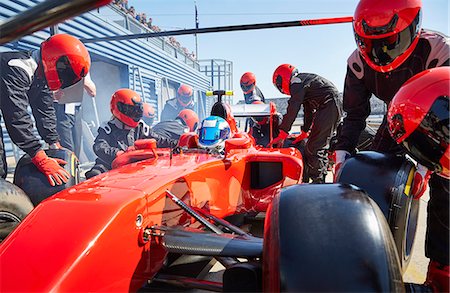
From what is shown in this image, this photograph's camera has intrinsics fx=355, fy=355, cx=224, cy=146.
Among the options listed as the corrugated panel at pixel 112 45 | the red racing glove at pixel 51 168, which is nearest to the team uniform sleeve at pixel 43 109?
the red racing glove at pixel 51 168

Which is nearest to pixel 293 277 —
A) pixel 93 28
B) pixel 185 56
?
pixel 93 28

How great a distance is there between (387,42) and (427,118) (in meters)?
A: 0.84

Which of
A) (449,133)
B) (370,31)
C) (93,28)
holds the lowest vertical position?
(449,133)

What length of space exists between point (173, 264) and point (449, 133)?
156cm

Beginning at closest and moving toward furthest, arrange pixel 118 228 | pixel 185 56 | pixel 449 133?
pixel 449 133 → pixel 118 228 → pixel 185 56

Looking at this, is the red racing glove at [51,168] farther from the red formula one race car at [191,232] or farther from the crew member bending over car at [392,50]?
the crew member bending over car at [392,50]

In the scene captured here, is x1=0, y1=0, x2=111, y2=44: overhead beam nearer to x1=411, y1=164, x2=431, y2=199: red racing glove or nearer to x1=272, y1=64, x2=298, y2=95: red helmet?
x1=411, y1=164, x2=431, y2=199: red racing glove

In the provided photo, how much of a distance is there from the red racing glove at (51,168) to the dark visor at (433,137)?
2.39m

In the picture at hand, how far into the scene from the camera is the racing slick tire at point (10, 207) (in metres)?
2.16

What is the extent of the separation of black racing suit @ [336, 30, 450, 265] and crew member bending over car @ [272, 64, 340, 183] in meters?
2.21

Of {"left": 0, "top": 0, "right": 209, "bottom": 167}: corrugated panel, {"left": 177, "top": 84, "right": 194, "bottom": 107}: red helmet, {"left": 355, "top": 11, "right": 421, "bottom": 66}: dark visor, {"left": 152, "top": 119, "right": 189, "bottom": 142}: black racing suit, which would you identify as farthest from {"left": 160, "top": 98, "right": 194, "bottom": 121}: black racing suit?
{"left": 355, "top": 11, "right": 421, "bottom": 66}: dark visor

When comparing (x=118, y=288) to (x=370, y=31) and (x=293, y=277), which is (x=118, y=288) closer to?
(x=293, y=277)

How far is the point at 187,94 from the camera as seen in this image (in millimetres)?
12578

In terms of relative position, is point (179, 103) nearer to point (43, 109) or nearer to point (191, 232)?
point (43, 109)
